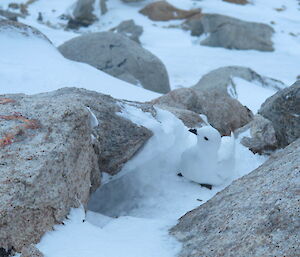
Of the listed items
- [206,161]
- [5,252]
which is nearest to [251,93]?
[206,161]

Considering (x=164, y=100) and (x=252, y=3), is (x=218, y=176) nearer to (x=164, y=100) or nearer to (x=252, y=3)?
(x=164, y=100)

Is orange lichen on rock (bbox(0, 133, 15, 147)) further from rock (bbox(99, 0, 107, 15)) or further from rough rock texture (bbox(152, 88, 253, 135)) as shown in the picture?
rock (bbox(99, 0, 107, 15))

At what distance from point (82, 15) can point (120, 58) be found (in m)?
10.4

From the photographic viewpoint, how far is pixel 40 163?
7.70 feet

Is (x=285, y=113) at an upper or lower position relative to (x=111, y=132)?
lower

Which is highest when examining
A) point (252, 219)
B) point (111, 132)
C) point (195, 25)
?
point (252, 219)

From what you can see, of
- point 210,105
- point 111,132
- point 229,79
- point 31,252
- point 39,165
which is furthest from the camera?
point 229,79

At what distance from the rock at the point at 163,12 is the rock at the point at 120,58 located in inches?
397

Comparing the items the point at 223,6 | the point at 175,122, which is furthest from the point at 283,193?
the point at 223,6

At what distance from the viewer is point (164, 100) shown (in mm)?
5832

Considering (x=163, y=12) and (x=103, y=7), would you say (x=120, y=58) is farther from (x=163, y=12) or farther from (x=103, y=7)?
(x=103, y=7)

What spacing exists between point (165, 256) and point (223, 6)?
17.9 meters

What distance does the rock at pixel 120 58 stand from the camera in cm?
884

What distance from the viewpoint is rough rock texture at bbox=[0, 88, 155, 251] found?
2160mm
